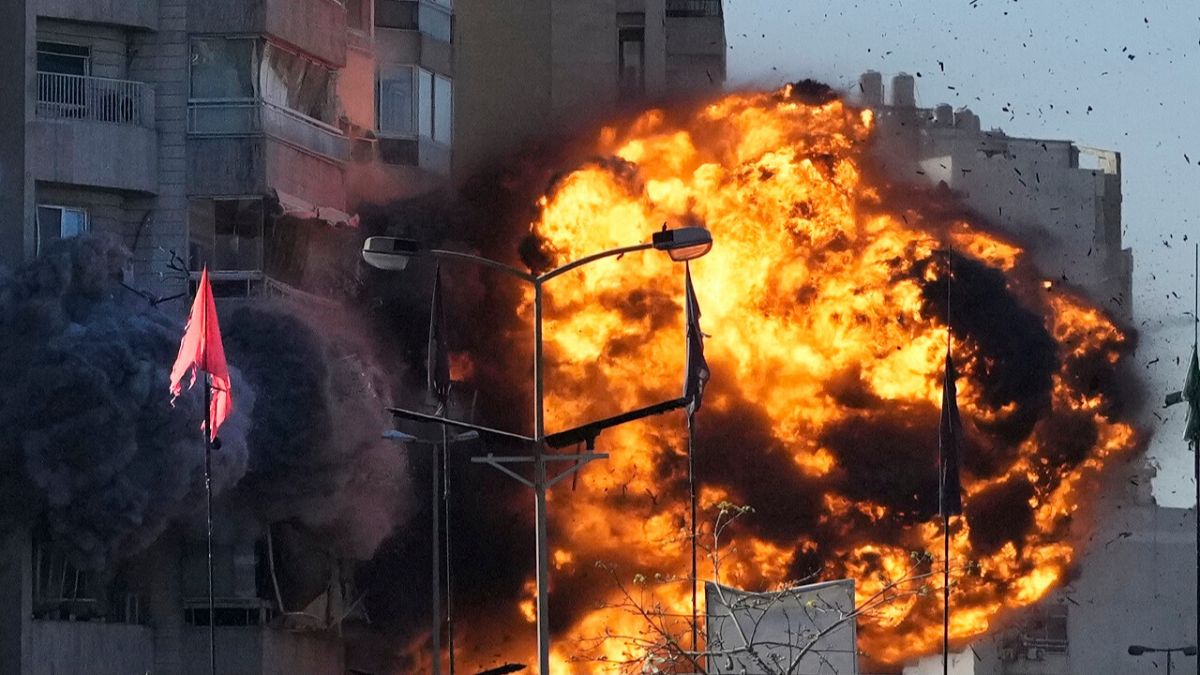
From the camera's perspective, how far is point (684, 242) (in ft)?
183

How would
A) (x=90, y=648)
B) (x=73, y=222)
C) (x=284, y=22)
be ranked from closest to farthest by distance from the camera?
(x=90, y=648) → (x=73, y=222) → (x=284, y=22)

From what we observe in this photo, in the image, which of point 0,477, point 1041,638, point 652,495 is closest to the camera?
point 0,477

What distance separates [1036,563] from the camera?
8969cm

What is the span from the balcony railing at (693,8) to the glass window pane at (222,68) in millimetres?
29082

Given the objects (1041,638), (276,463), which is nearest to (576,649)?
(276,463)

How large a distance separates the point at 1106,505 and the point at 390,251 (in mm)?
68065

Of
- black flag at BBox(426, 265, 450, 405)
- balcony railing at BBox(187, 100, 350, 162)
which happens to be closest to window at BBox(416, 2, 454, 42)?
balcony railing at BBox(187, 100, 350, 162)

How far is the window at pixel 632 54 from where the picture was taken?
335 feet

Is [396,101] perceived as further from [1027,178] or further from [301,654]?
[1027,178]

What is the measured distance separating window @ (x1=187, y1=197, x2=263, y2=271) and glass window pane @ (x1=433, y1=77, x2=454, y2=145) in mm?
12647

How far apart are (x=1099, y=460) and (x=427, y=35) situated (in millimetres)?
22213

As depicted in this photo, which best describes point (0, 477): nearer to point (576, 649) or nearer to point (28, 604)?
point (28, 604)

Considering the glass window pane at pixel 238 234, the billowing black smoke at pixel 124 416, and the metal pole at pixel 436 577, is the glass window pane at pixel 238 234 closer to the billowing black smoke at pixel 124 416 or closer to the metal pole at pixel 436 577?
the billowing black smoke at pixel 124 416

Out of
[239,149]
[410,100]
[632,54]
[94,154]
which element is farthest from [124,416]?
[632,54]
